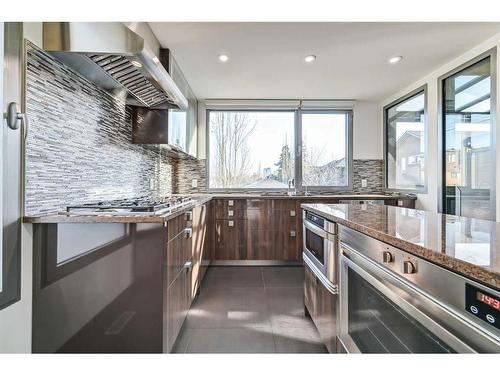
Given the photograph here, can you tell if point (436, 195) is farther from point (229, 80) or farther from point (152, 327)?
point (152, 327)

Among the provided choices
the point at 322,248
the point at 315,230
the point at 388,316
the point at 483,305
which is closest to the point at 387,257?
the point at 388,316

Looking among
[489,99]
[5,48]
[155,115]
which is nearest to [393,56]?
[489,99]

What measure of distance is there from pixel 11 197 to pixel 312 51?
8.30 ft

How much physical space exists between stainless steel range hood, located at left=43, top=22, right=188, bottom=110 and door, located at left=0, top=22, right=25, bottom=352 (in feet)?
0.54

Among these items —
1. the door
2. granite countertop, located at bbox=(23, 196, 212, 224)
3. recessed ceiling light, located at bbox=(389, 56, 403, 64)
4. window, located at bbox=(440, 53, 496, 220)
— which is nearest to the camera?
the door

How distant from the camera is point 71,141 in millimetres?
1754

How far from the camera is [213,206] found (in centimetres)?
371

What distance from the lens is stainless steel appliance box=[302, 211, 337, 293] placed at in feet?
5.06

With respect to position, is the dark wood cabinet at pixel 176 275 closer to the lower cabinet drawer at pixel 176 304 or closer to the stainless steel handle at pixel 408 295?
the lower cabinet drawer at pixel 176 304

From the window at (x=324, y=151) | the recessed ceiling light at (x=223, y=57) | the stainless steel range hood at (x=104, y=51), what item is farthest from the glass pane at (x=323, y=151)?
the stainless steel range hood at (x=104, y=51)

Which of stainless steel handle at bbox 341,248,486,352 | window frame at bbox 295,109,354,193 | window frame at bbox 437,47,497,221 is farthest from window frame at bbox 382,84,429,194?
stainless steel handle at bbox 341,248,486,352

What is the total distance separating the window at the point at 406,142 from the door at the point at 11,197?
382 centimetres

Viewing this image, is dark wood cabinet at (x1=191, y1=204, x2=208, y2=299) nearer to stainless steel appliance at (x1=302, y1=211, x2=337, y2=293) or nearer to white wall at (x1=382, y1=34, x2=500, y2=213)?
stainless steel appliance at (x1=302, y1=211, x2=337, y2=293)
